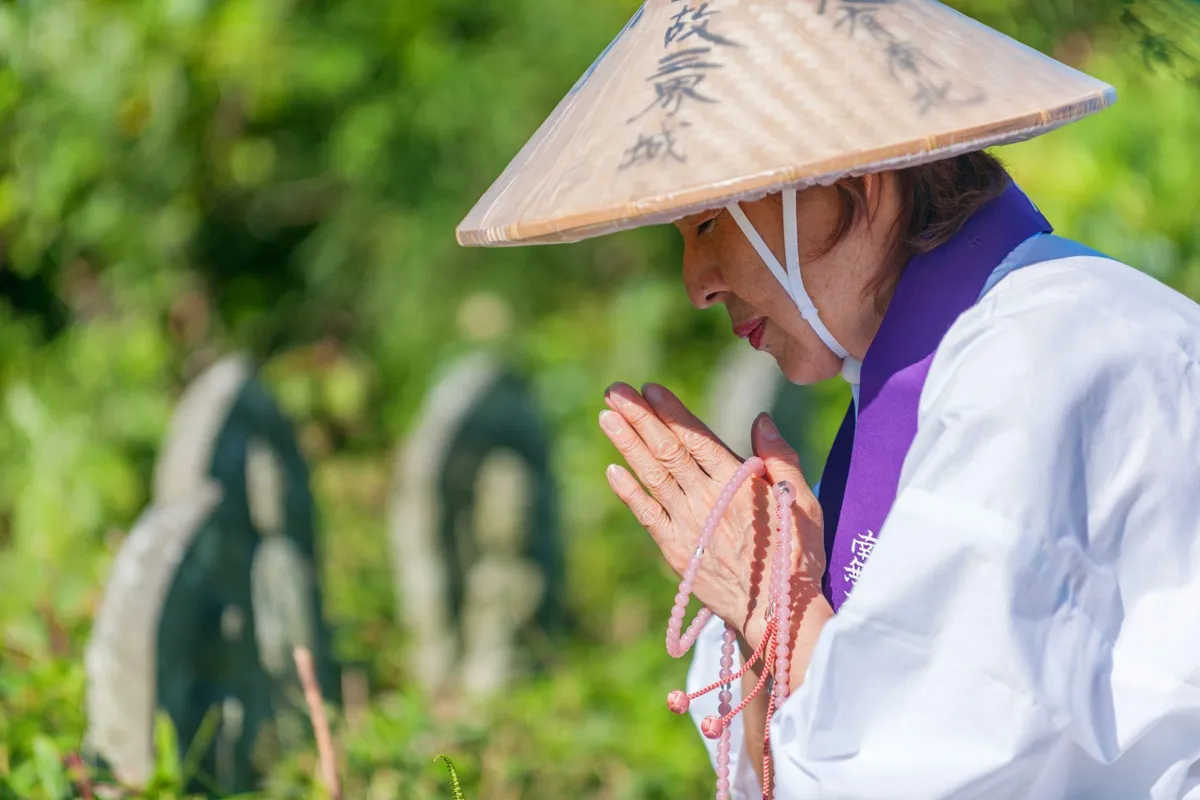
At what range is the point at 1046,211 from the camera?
5.43m

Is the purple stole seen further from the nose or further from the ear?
the nose

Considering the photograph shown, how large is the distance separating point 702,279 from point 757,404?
3.25 m

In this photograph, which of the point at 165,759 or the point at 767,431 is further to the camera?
the point at 165,759

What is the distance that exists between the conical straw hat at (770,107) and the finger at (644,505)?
335 millimetres

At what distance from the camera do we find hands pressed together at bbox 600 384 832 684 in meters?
1.76

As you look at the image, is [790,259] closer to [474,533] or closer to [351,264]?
[474,533]

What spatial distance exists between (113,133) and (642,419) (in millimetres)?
4444

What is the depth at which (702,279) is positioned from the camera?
181 cm

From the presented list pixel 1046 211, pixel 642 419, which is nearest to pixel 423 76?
pixel 1046 211

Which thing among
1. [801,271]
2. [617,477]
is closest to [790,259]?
[801,271]

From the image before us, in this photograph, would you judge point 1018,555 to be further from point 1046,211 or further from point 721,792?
point 1046,211

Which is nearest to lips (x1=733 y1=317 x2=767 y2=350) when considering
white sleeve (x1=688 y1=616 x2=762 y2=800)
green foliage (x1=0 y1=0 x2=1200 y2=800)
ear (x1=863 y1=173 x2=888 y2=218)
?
ear (x1=863 y1=173 x2=888 y2=218)

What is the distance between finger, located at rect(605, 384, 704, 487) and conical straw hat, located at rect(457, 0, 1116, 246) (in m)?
0.25

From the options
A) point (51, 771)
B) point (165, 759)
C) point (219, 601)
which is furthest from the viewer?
point (219, 601)
